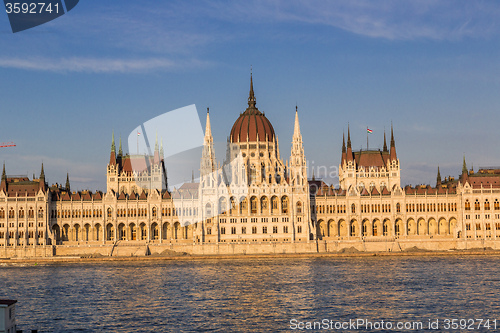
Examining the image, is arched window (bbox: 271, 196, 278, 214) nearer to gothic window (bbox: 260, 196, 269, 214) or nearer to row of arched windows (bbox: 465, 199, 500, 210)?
gothic window (bbox: 260, 196, 269, 214)

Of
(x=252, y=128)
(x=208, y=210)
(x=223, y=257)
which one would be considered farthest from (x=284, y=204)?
(x=252, y=128)

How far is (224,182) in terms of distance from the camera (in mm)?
152250

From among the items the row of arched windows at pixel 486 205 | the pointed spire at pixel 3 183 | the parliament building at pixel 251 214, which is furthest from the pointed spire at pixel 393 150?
the pointed spire at pixel 3 183

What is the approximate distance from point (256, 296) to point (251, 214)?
215ft

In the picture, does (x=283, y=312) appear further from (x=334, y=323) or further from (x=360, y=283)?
(x=360, y=283)

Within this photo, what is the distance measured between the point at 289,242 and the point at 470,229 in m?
37.0

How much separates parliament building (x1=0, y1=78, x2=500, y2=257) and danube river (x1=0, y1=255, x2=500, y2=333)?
65.7ft

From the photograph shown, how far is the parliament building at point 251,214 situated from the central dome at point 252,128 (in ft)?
1.49

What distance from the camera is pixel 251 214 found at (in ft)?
484

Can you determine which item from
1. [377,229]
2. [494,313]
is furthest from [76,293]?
[377,229]

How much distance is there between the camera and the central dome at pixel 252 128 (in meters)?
160

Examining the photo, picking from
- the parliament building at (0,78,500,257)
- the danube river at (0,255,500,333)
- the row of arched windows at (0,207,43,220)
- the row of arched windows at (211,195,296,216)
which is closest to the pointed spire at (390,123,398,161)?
the parliament building at (0,78,500,257)

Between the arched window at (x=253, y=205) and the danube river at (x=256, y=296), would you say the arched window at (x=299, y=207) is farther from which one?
the danube river at (x=256, y=296)

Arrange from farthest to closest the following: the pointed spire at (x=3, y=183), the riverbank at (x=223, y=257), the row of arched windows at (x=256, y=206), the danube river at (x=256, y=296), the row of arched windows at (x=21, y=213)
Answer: the pointed spire at (x=3, y=183) → the row of arched windows at (x=21, y=213) → the row of arched windows at (x=256, y=206) → the riverbank at (x=223, y=257) → the danube river at (x=256, y=296)
